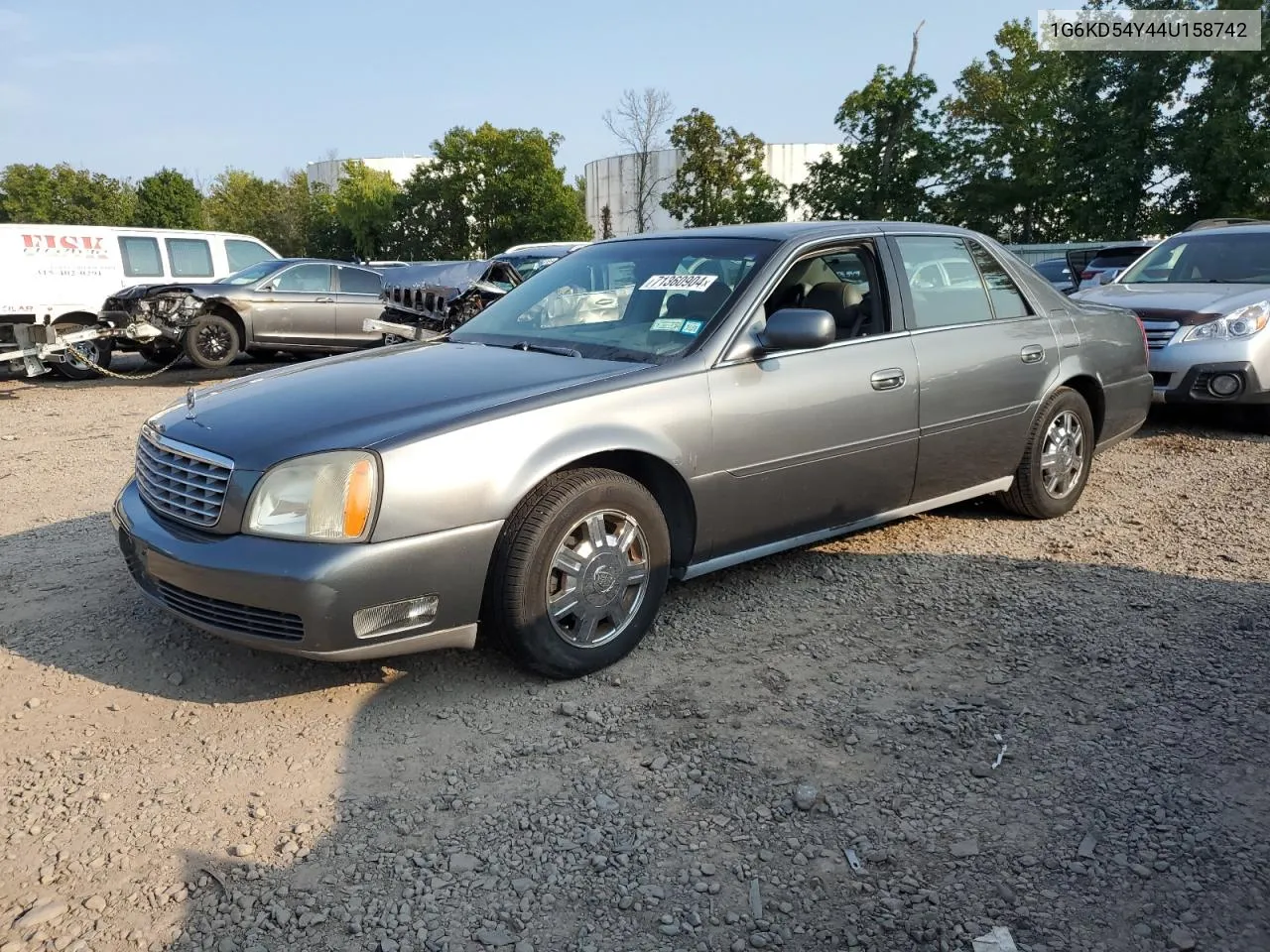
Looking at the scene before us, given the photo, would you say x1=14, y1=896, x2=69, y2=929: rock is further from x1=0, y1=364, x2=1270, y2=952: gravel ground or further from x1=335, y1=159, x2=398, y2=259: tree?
x1=335, y1=159, x2=398, y2=259: tree

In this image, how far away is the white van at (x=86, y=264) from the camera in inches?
497

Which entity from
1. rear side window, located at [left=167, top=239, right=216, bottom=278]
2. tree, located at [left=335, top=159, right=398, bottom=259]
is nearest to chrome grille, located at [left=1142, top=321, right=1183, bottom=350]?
rear side window, located at [left=167, top=239, right=216, bottom=278]

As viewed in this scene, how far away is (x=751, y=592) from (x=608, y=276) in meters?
1.56

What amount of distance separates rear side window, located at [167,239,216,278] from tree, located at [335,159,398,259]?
1439 inches

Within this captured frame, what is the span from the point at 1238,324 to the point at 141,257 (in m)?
13.4

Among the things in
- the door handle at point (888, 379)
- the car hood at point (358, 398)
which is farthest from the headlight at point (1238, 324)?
the car hood at point (358, 398)

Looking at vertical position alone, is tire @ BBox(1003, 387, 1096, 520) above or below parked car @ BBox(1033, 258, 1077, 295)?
above

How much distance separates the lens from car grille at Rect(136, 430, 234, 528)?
318cm

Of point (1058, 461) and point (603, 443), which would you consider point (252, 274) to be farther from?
point (603, 443)

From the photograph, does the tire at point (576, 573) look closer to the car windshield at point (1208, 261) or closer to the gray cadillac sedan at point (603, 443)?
the gray cadillac sedan at point (603, 443)

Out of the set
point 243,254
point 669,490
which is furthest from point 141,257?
point 669,490

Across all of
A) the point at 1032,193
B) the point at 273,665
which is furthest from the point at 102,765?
the point at 1032,193

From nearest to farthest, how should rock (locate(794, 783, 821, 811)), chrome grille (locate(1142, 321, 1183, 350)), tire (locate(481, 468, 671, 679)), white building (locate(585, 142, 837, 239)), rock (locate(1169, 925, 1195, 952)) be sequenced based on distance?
rock (locate(1169, 925, 1195, 952)), rock (locate(794, 783, 821, 811)), tire (locate(481, 468, 671, 679)), chrome grille (locate(1142, 321, 1183, 350)), white building (locate(585, 142, 837, 239))

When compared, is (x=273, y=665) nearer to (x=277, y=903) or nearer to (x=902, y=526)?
(x=277, y=903)
